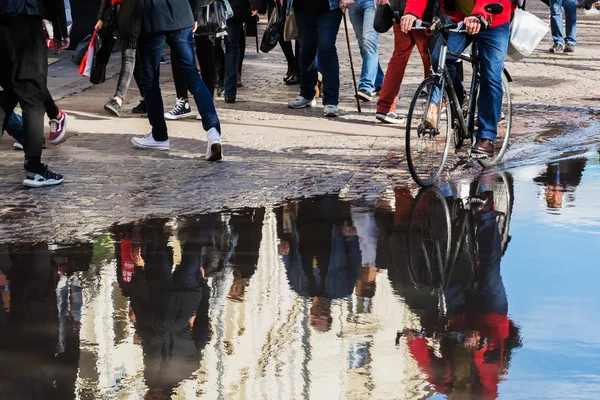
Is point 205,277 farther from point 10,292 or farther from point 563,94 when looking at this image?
point 563,94

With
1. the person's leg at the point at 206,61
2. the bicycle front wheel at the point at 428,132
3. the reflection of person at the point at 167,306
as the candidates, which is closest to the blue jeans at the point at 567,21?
the person's leg at the point at 206,61

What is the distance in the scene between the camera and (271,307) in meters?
5.20

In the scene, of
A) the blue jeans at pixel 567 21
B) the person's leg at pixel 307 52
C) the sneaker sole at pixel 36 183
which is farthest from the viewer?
the blue jeans at pixel 567 21

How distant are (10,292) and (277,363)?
1686 mm

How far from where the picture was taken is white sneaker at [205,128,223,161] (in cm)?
868

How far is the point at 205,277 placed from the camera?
573cm

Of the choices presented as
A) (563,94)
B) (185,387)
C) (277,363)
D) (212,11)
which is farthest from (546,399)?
(563,94)

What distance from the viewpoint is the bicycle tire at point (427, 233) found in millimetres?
5770

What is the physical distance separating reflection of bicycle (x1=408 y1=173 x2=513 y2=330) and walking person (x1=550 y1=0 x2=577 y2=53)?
9445 mm

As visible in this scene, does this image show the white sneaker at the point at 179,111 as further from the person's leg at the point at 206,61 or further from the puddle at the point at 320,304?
the puddle at the point at 320,304

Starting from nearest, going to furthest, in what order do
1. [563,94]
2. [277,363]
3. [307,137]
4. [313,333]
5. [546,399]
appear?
[546,399] → [277,363] → [313,333] → [307,137] → [563,94]

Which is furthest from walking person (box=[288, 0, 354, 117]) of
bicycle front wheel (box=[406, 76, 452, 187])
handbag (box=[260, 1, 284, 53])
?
bicycle front wheel (box=[406, 76, 452, 187])

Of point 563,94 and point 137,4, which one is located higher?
point 137,4

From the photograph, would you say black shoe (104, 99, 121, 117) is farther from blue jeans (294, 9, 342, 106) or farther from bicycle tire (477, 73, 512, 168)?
bicycle tire (477, 73, 512, 168)
